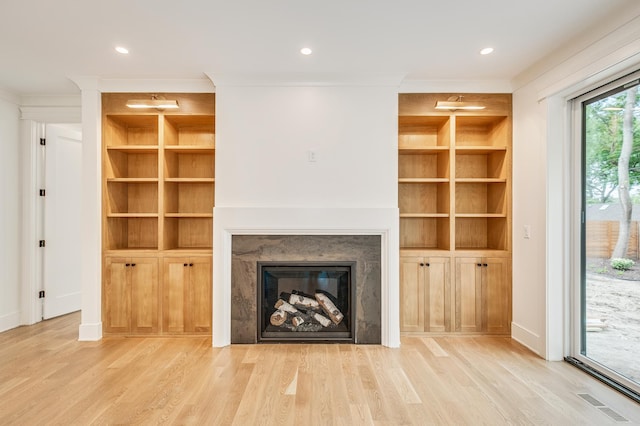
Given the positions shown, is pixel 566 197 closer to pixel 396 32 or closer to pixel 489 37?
pixel 489 37

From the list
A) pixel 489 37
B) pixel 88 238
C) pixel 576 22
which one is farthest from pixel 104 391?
pixel 576 22

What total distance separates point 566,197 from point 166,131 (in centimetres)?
398

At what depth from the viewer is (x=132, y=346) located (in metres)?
3.46

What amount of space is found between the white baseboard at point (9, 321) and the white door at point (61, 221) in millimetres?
252

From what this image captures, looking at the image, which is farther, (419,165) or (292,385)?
(419,165)

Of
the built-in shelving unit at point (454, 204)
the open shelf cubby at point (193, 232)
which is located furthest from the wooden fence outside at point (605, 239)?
the open shelf cubby at point (193, 232)

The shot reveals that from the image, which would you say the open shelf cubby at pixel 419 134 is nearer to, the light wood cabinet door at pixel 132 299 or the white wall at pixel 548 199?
the white wall at pixel 548 199

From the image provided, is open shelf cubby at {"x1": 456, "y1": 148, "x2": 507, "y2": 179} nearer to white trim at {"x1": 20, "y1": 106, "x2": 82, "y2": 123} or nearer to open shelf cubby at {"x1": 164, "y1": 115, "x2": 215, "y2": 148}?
open shelf cubby at {"x1": 164, "y1": 115, "x2": 215, "y2": 148}

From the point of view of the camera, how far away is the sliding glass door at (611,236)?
101 inches

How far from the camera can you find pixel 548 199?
3168 mm

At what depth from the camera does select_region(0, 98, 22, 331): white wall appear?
4.04 metres

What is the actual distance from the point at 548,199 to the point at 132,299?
4200 mm

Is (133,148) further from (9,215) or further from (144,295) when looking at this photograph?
(9,215)

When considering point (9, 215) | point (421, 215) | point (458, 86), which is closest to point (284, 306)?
point (421, 215)
